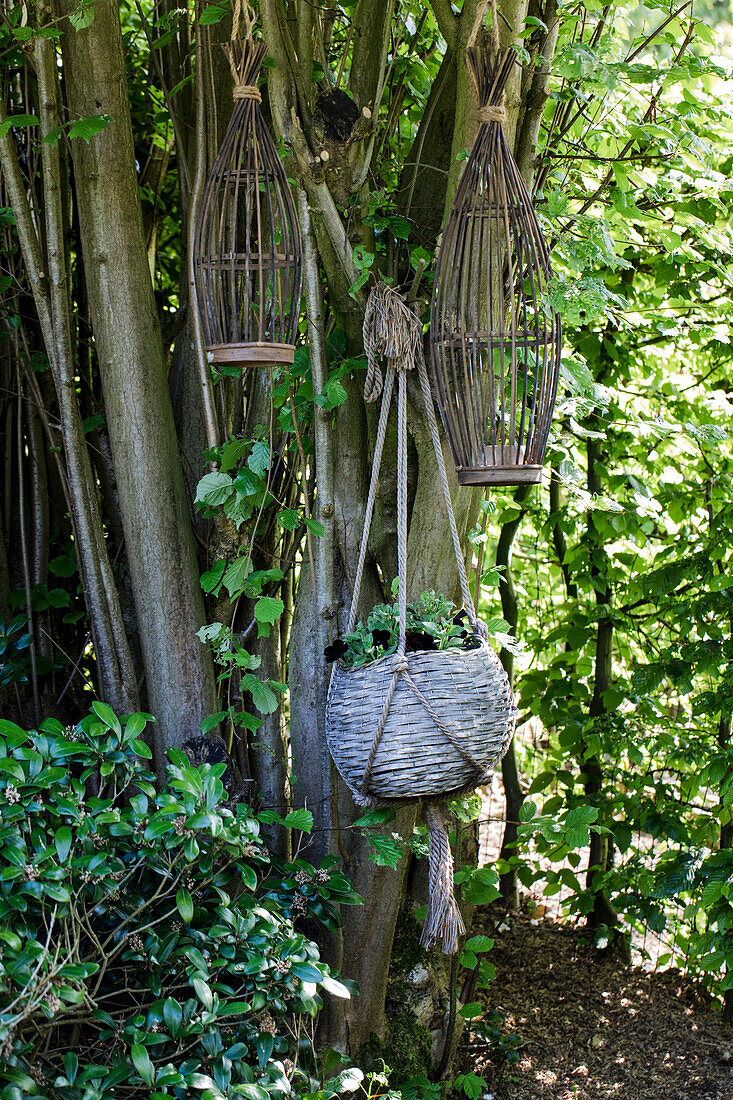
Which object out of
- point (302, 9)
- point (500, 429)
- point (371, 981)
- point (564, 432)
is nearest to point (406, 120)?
point (302, 9)

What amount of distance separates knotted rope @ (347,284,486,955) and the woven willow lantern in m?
0.05

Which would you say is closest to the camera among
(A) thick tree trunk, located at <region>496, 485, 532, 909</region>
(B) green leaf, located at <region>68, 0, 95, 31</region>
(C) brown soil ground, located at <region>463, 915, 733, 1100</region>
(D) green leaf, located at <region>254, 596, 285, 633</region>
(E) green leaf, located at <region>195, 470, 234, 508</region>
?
(B) green leaf, located at <region>68, 0, 95, 31</region>

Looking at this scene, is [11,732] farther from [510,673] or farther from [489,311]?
[510,673]

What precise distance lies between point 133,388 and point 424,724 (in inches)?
42.2

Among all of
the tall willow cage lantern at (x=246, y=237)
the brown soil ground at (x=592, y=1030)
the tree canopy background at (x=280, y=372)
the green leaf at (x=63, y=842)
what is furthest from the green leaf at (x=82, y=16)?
the brown soil ground at (x=592, y=1030)

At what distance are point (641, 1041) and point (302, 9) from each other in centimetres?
306

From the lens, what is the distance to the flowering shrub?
132 centimetres

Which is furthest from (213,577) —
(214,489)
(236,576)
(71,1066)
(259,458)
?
(71,1066)

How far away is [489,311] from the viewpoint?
1.61 m

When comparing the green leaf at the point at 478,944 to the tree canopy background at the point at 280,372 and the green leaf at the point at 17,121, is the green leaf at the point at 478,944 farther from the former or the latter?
the green leaf at the point at 17,121

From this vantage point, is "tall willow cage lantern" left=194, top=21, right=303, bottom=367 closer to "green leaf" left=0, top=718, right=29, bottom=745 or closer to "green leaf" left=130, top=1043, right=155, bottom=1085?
"green leaf" left=0, top=718, right=29, bottom=745

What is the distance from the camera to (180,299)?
248cm

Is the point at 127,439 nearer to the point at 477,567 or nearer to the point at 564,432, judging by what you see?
the point at 477,567

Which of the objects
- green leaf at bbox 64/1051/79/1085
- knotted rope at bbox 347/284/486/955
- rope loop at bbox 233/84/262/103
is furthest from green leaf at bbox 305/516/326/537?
green leaf at bbox 64/1051/79/1085
